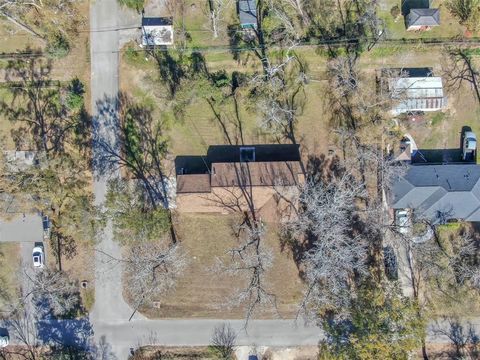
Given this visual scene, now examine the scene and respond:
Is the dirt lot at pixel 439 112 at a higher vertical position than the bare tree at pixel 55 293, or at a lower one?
higher

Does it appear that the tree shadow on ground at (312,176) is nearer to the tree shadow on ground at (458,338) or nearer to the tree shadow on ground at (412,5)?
the tree shadow on ground at (458,338)

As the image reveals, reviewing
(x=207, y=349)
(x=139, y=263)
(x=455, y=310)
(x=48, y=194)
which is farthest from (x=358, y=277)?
(x=48, y=194)

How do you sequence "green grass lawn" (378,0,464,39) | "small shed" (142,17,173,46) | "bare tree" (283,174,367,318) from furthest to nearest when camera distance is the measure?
"green grass lawn" (378,0,464,39) → "small shed" (142,17,173,46) → "bare tree" (283,174,367,318)

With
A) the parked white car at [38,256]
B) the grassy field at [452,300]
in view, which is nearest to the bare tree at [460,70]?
the grassy field at [452,300]

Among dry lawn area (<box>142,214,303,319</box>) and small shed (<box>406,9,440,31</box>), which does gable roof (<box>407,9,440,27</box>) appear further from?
dry lawn area (<box>142,214,303,319</box>)

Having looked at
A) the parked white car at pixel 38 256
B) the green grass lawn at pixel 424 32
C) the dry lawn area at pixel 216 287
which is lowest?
the dry lawn area at pixel 216 287

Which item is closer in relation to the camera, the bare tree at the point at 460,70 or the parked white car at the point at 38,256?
the parked white car at the point at 38,256

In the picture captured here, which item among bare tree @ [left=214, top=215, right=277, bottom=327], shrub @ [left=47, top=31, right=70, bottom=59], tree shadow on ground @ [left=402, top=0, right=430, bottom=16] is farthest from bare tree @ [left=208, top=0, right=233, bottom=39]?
bare tree @ [left=214, top=215, right=277, bottom=327]
